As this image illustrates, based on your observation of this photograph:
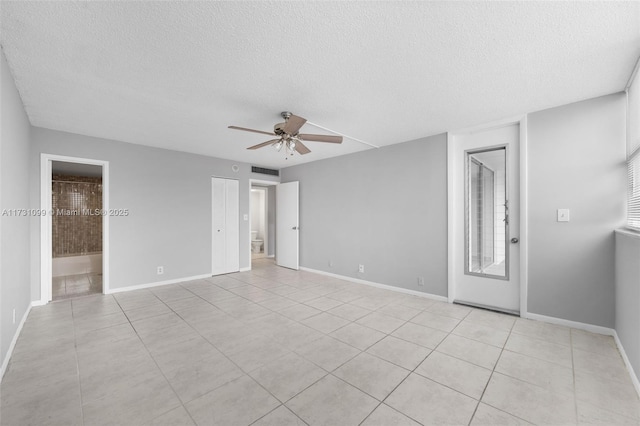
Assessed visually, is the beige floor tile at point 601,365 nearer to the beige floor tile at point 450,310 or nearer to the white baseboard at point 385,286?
the beige floor tile at point 450,310

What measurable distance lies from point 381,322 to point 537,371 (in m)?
1.41

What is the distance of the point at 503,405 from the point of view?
1.74m

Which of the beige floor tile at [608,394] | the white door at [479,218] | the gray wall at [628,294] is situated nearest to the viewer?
the beige floor tile at [608,394]

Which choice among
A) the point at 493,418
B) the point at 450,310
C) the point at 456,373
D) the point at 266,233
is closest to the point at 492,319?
the point at 450,310

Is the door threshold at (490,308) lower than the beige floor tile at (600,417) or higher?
higher

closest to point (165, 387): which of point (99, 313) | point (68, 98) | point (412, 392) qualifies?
point (412, 392)

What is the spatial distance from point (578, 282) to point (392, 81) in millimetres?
2932

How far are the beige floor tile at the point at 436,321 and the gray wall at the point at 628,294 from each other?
132 cm

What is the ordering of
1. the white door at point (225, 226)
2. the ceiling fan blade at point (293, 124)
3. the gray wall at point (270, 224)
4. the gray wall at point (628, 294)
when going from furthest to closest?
the gray wall at point (270, 224) < the white door at point (225, 226) < the ceiling fan blade at point (293, 124) < the gray wall at point (628, 294)

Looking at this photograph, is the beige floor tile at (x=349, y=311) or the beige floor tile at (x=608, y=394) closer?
the beige floor tile at (x=608, y=394)

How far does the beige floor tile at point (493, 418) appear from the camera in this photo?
158 cm

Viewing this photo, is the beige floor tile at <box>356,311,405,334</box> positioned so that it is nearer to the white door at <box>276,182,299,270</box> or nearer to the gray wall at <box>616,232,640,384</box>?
the gray wall at <box>616,232,640,384</box>

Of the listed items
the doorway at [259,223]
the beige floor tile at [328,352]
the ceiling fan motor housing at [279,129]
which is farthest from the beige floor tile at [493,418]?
the doorway at [259,223]

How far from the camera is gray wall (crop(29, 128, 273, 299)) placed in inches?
153
